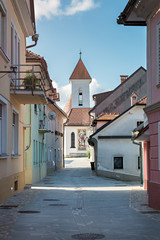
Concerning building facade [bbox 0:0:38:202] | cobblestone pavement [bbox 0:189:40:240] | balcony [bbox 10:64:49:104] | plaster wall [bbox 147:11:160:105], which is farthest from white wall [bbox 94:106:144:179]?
plaster wall [bbox 147:11:160:105]

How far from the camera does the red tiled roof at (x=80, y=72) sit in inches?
3536

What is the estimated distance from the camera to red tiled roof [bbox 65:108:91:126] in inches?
3329

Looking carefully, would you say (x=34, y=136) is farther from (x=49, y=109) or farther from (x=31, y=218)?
(x=31, y=218)

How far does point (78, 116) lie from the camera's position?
85562mm

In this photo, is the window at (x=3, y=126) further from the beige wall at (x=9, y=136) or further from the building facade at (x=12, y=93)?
the beige wall at (x=9, y=136)

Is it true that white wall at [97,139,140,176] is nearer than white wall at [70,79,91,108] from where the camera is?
Yes

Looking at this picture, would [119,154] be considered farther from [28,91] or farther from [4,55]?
[4,55]

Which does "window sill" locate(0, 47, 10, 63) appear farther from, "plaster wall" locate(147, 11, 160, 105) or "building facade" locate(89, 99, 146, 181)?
"building facade" locate(89, 99, 146, 181)

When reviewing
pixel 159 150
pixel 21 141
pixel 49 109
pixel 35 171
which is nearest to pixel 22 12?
pixel 21 141

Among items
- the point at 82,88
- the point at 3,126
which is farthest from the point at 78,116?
the point at 3,126

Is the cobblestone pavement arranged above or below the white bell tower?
below

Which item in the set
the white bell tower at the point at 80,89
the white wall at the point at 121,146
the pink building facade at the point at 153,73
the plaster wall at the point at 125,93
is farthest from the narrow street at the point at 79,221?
the white bell tower at the point at 80,89

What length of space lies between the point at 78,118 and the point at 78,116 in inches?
23.1

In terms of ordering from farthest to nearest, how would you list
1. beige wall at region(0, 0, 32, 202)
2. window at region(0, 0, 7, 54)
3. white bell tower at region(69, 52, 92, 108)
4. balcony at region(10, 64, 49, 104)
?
white bell tower at region(69, 52, 92, 108), balcony at region(10, 64, 49, 104), window at region(0, 0, 7, 54), beige wall at region(0, 0, 32, 202)
